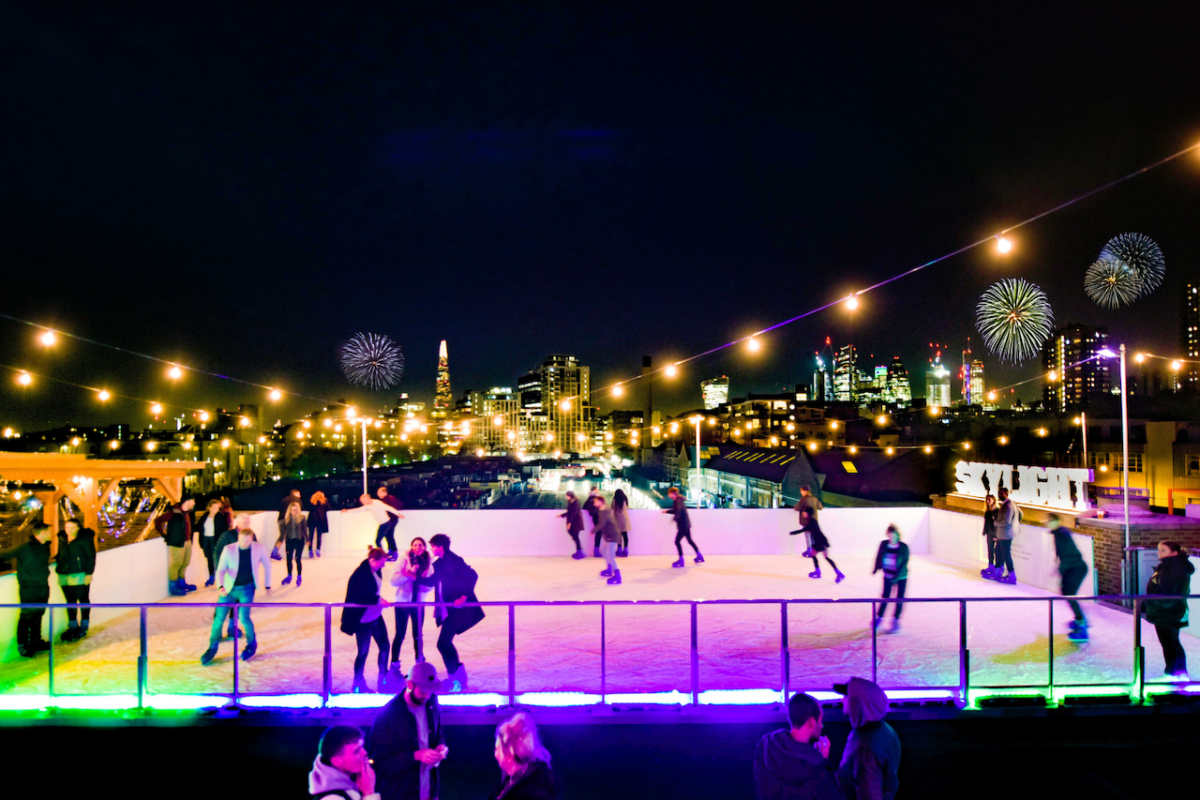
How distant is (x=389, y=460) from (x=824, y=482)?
232 feet

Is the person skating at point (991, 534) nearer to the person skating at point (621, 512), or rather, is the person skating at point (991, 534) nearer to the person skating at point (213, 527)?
the person skating at point (621, 512)

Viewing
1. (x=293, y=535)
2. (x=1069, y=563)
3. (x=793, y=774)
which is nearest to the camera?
(x=793, y=774)

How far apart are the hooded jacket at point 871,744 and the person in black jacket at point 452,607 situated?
3.02 meters

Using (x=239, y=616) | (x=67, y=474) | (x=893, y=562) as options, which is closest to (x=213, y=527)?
(x=67, y=474)

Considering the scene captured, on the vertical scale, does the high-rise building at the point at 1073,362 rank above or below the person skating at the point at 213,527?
above

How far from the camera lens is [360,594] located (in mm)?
5395

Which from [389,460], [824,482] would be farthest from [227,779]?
[389,460]

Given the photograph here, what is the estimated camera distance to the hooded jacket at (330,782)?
306 centimetres

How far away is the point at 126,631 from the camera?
739 cm

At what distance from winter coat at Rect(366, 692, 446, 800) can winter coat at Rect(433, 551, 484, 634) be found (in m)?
1.53

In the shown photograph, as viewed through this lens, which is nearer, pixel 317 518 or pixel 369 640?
pixel 369 640

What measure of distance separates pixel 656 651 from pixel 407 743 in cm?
323

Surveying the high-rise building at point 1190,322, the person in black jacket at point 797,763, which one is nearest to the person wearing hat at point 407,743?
the person in black jacket at point 797,763

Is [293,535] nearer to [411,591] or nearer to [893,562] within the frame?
[411,591]
